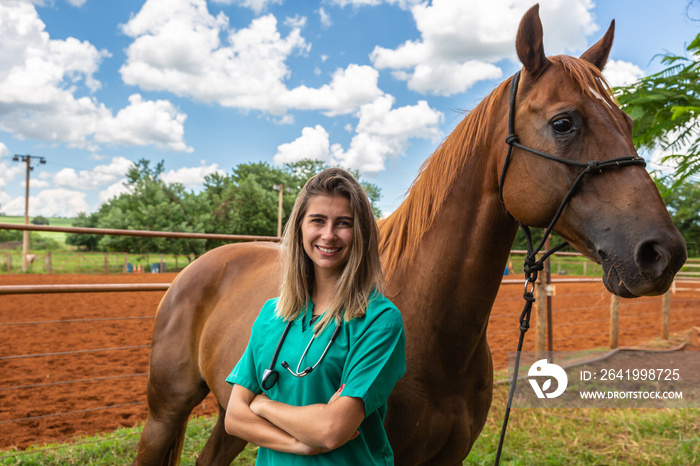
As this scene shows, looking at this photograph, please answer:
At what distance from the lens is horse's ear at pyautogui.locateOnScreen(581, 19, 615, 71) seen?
1690 mm

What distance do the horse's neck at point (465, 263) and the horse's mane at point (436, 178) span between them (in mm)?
45

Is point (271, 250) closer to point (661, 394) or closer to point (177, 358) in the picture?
point (177, 358)

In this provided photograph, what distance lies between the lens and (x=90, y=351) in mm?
3887

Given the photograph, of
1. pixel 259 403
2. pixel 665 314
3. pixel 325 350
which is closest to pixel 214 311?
pixel 259 403

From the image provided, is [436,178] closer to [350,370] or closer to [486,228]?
[486,228]

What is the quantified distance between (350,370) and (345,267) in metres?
0.27

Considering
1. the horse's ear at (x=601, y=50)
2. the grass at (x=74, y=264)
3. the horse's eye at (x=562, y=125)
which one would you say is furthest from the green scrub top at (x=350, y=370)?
the grass at (x=74, y=264)

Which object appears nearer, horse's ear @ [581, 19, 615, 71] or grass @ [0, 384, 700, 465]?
horse's ear @ [581, 19, 615, 71]

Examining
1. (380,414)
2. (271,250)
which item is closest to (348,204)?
(380,414)

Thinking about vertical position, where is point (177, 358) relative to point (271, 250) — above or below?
below

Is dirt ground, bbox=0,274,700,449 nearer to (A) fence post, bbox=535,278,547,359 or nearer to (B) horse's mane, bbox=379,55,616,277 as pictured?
(A) fence post, bbox=535,278,547,359

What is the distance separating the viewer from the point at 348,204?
1.18 m

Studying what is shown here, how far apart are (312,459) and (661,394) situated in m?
5.35

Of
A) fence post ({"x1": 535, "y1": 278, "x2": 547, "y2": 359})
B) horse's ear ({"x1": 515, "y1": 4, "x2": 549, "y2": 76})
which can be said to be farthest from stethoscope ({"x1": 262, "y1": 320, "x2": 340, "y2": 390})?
fence post ({"x1": 535, "y1": 278, "x2": 547, "y2": 359})
